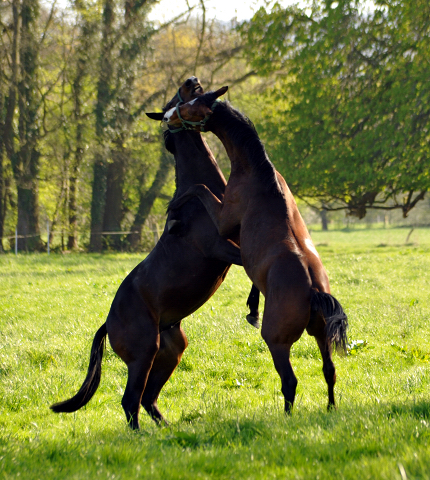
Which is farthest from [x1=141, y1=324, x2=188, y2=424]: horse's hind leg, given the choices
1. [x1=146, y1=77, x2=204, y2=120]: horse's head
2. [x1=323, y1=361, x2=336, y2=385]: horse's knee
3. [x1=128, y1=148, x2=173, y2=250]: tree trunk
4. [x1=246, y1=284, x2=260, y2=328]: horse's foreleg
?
[x1=128, y1=148, x2=173, y2=250]: tree trunk

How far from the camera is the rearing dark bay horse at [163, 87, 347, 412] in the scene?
137 inches

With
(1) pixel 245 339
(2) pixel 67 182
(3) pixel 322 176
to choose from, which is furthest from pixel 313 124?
(1) pixel 245 339

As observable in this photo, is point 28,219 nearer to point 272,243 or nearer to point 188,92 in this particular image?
point 188,92

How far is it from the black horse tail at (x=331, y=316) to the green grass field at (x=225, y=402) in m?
0.53

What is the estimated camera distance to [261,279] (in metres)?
3.71

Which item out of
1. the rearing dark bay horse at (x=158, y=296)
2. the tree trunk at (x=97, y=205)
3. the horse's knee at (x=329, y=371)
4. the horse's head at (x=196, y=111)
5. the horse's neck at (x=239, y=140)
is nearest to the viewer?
the horse's knee at (x=329, y=371)

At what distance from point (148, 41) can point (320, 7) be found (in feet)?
27.0

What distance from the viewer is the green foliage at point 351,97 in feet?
69.5

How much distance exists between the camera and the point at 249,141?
4234mm

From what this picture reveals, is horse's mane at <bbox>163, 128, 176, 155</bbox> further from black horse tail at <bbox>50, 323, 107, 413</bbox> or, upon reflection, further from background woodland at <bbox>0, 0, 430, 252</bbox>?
background woodland at <bbox>0, 0, 430, 252</bbox>

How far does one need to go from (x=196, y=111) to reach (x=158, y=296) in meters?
1.66

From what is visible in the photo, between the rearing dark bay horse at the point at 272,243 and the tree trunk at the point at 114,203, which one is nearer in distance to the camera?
the rearing dark bay horse at the point at 272,243

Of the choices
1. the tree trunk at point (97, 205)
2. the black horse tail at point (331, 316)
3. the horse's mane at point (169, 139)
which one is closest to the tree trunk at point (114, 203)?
the tree trunk at point (97, 205)

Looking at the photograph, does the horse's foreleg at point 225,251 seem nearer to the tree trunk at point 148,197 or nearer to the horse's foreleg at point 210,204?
the horse's foreleg at point 210,204
